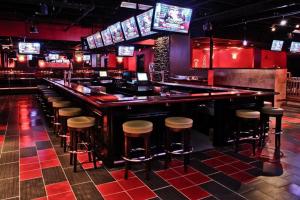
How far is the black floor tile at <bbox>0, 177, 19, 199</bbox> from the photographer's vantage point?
3029 millimetres

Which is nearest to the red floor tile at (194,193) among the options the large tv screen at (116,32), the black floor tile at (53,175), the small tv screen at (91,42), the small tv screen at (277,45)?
the black floor tile at (53,175)

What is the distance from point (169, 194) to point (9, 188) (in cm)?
210

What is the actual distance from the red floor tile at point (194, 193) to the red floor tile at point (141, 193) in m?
0.42

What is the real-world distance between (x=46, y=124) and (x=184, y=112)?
14.4 feet

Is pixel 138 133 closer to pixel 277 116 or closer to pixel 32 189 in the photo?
pixel 32 189

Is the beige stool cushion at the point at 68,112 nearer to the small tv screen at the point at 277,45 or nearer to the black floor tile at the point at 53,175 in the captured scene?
the black floor tile at the point at 53,175

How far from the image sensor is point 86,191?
3127 mm

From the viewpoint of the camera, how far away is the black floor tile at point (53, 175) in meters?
3.44

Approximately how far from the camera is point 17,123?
706 centimetres

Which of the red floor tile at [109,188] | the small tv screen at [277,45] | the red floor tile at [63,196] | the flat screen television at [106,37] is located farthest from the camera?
the small tv screen at [277,45]

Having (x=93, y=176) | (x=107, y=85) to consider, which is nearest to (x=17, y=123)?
(x=107, y=85)

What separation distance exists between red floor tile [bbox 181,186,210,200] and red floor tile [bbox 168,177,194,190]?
0.32 ft

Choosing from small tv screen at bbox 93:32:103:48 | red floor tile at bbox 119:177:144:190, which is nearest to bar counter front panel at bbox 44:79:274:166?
red floor tile at bbox 119:177:144:190

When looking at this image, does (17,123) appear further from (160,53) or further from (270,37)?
(270,37)
